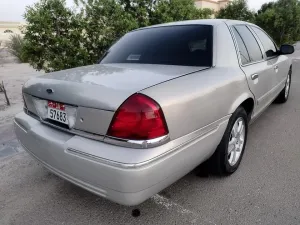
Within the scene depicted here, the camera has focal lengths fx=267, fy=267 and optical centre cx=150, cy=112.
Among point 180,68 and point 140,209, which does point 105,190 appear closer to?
point 140,209

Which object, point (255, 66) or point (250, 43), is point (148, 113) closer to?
point (255, 66)

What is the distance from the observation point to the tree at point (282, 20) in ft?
51.3

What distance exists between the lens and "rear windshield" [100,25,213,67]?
2490 mm

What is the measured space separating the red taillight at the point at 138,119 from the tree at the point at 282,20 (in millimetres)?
16248

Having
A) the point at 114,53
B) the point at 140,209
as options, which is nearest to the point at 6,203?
the point at 140,209

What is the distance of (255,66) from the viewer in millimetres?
3029

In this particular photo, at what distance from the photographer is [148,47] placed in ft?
9.11

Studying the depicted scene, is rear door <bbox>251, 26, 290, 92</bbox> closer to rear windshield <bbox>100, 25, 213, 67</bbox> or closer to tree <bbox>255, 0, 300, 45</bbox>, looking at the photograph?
rear windshield <bbox>100, 25, 213, 67</bbox>

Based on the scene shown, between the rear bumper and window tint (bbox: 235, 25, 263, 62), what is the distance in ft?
4.87

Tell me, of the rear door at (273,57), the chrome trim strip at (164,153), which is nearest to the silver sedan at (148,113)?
the chrome trim strip at (164,153)

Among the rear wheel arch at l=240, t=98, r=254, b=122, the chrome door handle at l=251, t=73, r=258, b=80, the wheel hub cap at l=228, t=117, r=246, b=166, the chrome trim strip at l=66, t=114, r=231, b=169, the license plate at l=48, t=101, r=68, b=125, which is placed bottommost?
the wheel hub cap at l=228, t=117, r=246, b=166

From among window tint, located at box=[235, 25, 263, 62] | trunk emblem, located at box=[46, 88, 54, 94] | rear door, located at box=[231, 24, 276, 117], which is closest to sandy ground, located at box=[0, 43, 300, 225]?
rear door, located at box=[231, 24, 276, 117]

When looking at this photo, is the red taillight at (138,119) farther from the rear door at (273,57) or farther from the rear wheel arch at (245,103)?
the rear door at (273,57)

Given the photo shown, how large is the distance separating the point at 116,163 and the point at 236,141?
158 cm
